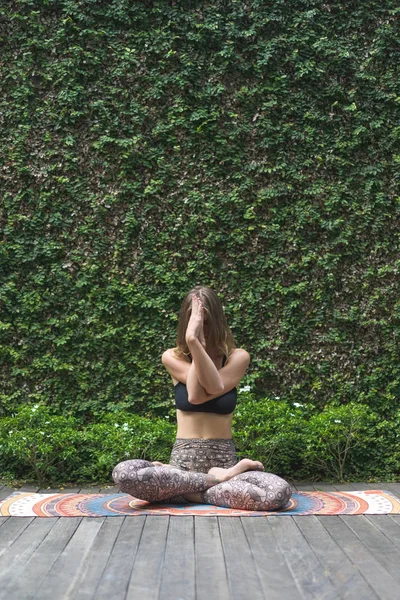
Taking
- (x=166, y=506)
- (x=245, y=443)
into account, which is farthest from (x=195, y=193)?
(x=166, y=506)

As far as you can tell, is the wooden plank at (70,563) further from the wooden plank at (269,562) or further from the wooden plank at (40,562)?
the wooden plank at (269,562)

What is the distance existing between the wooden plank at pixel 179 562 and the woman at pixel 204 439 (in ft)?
0.98

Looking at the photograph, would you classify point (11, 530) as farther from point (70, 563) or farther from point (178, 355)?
point (178, 355)

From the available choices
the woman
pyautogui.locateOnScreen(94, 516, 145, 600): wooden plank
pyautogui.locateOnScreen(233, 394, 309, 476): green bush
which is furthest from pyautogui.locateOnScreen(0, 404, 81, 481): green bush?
pyautogui.locateOnScreen(94, 516, 145, 600): wooden plank

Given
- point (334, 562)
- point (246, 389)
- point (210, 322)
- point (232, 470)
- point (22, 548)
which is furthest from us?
point (246, 389)

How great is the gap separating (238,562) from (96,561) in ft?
1.65

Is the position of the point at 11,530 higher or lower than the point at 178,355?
lower

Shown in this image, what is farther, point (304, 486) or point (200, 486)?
point (304, 486)

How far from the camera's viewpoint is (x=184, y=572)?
8.71ft

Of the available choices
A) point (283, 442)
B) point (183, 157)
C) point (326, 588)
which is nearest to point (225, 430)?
point (283, 442)

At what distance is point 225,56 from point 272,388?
7.46ft

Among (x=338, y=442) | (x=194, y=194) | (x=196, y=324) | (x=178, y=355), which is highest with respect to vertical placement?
(x=194, y=194)

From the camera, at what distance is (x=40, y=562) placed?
2.80 m

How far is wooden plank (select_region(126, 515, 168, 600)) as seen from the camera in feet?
7.98
